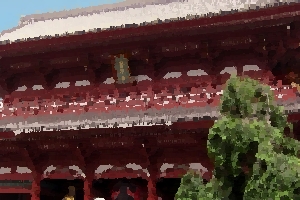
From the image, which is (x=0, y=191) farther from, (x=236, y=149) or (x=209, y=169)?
(x=236, y=149)

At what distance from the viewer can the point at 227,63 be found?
1023cm

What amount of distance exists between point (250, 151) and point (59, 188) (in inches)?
344

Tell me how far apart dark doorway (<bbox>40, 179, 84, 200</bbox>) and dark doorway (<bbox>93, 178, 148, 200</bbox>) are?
3.86 ft

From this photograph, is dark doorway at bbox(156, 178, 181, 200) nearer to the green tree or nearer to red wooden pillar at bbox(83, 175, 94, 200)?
red wooden pillar at bbox(83, 175, 94, 200)

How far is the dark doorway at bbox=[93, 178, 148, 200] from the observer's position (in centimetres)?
984

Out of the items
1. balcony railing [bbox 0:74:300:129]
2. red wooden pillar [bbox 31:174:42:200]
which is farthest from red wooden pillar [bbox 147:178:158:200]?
red wooden pillar [bbox 31:174:42:200]

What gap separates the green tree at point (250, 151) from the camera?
4.51 m

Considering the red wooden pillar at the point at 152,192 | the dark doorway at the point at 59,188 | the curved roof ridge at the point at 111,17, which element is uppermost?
the curved roof ridge at the point at 111,17

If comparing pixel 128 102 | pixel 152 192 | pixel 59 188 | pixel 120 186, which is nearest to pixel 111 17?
pixel 128 102

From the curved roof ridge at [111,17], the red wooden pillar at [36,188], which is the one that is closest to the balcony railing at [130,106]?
the red wooden pillar at [36,188]

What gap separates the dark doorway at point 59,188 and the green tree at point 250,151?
286 inches

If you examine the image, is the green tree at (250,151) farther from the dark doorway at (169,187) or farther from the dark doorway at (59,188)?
the dark doorway at (59,188)

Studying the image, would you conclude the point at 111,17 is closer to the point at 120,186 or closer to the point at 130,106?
the point at 130,106

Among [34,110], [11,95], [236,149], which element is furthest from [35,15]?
[236,149]
